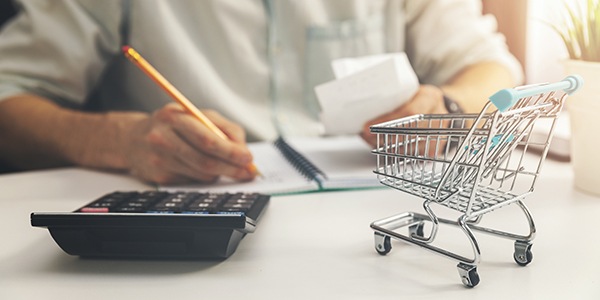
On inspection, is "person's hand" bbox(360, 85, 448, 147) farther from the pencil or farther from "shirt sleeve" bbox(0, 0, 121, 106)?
"shirt sleeve" bbox(0, 0, 121, 106)

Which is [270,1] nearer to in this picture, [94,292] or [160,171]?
[160,171]

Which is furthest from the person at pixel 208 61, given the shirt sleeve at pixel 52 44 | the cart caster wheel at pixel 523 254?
the cart caster wheel at pixel 523 254

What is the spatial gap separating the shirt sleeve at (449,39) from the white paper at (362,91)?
38 centimetres

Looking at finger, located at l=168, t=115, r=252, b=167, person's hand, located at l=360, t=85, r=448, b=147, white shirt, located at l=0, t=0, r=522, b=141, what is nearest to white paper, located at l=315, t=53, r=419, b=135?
person's hand, located at l=360, t=85, r=448, b=147

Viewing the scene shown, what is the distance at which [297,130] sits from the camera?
113 centimetres

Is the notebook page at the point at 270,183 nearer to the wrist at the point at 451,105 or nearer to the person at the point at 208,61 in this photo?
the person at the point at 208,61

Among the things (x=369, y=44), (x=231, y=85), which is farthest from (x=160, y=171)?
(x=369, y=44)

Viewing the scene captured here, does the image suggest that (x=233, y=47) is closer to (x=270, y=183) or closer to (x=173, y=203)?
(x=270, y=183)

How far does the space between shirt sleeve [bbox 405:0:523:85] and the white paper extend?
0.38m

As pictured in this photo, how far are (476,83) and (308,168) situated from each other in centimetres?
37

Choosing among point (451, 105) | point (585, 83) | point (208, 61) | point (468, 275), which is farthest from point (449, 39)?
point (468, 275)

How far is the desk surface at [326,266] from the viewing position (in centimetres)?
43

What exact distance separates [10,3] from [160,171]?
2.11ft

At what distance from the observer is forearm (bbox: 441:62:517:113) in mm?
909
